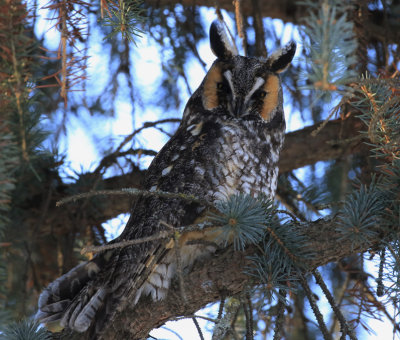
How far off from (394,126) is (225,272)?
0.68 m

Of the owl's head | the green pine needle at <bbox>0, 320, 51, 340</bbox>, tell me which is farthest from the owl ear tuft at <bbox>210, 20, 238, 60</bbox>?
the green pine needle at <bbox>0, 320, 51, 340</bbox>

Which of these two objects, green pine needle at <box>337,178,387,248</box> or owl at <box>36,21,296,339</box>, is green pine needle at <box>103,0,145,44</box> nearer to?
owl at <box>36,21,296,339</box>

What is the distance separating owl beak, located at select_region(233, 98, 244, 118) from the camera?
71.7 inches

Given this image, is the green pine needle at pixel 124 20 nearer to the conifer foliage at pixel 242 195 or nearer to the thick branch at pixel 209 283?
the conifer foliage at pixel 242 195

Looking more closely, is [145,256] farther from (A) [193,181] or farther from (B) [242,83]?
(B) [242,83]

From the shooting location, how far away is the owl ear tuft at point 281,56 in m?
2.03

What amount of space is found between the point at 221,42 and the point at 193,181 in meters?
0.70

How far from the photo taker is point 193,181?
5.67ft

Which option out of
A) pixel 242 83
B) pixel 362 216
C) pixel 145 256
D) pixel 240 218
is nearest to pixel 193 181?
pixel 145 256

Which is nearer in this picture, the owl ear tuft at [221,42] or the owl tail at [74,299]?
the owl tail at [74,299]

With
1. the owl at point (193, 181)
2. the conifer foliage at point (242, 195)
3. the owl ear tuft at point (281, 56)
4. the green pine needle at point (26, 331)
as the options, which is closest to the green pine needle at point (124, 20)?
the conifer foliage at point (242, 195)

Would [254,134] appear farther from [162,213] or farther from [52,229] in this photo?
[52,229]

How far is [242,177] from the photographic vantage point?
69.0 inches

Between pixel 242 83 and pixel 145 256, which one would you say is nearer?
pixel 145 256
